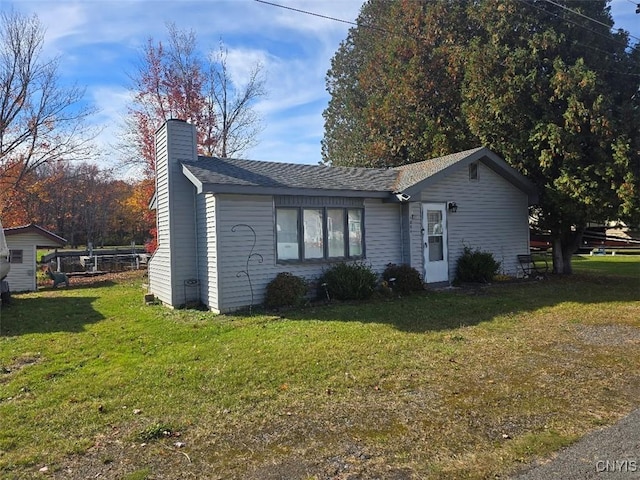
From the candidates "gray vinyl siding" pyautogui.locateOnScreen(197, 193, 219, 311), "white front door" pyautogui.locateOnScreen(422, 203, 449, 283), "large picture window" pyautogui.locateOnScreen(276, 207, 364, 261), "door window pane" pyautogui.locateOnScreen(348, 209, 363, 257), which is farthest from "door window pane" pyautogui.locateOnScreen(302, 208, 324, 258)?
"white front door" pyautogui.locateOnScreen(422, 203, 449, 283)

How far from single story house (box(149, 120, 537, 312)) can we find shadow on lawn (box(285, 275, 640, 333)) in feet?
4.06

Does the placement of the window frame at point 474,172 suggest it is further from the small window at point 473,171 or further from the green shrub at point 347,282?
the green shrub at point 347,282

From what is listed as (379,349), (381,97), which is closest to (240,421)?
(379,349)

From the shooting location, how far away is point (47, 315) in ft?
31.0

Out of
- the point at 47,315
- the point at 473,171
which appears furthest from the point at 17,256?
the point at 473,171

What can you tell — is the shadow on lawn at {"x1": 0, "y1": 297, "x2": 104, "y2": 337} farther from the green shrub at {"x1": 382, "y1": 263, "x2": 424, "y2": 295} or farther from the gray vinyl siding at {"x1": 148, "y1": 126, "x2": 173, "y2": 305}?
the green shrub at {"x1": 382, "y1": 263, "x2": 424, "y2": 295}

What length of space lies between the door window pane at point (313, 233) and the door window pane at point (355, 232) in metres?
0.81

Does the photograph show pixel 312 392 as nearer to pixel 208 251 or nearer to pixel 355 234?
pixel 208 251

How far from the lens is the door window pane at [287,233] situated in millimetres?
9680

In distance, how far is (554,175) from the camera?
1300 cm

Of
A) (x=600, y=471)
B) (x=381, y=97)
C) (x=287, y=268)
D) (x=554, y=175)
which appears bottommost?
(x=600, y=471)

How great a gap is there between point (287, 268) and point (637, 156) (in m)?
9.07

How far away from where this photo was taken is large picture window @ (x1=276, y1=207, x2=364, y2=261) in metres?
9.75

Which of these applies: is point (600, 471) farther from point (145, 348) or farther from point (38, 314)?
point (38, 314)
